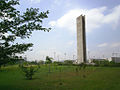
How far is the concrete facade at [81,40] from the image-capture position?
60.8 m

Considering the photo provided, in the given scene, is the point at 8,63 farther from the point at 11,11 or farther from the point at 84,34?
the point at 84,34

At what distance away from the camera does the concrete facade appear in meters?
60.8

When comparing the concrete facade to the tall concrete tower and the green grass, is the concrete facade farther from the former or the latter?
the green grass

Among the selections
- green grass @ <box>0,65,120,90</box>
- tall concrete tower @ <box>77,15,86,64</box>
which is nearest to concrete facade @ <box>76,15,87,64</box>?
tall concrete tower @ <box>77,15,86,64</box>

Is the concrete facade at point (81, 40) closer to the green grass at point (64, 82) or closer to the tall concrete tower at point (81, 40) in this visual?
the tall concrete tower at point (81, 40)

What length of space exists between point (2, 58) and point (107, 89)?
31.0ft

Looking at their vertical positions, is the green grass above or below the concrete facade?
below

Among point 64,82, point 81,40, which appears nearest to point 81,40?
point 81,40

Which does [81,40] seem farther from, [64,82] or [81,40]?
[64,82]

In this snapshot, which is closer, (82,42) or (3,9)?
(3,9)

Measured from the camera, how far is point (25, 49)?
15.9 ft

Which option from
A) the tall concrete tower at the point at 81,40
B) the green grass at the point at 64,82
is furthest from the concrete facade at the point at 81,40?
the green grass at the point at 64,82

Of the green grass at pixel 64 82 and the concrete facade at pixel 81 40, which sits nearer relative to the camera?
the green grass at pixel 64 82

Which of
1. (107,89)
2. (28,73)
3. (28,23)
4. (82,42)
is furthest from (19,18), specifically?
(82,42)
